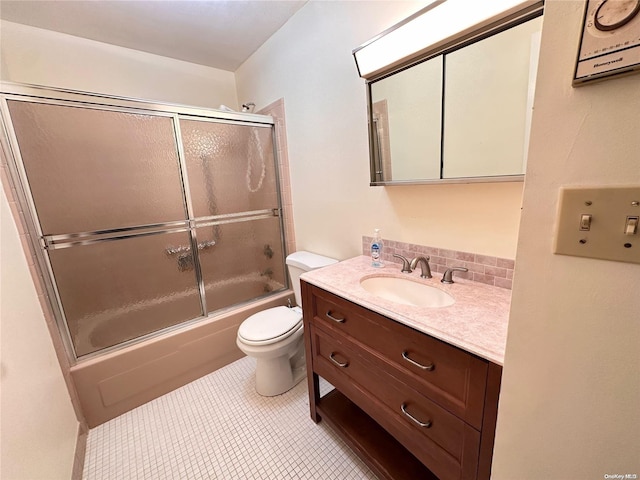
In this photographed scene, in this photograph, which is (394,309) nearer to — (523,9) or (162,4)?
(523,9)

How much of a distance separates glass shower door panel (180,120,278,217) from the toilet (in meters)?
0.72

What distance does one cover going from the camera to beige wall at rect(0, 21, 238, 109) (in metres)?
1.64

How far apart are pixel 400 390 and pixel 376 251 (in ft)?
2.26

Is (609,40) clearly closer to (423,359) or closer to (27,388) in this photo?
(423,359)

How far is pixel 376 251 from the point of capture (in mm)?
1397

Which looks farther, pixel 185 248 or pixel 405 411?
pixel 185 248

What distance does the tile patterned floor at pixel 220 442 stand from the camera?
1189 millimetres

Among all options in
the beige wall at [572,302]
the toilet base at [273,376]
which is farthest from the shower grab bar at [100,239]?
the beige wall at [572,302]

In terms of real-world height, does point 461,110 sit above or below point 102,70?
below

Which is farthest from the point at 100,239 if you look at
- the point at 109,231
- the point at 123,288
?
the point at 123,288

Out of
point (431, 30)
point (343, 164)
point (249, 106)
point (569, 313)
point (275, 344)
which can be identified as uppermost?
point (249, 106)

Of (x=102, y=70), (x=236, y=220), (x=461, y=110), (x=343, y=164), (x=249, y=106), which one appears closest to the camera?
(x=461, y=110)

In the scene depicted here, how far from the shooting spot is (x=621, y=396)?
1.37ft

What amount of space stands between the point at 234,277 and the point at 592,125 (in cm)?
209
